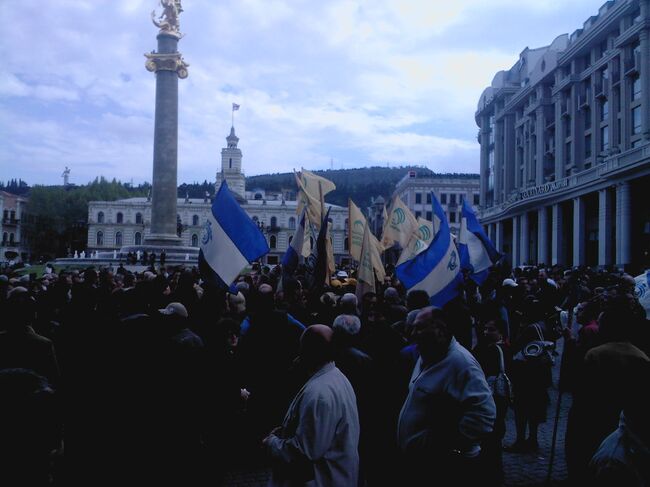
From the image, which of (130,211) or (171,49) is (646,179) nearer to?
(171,49)

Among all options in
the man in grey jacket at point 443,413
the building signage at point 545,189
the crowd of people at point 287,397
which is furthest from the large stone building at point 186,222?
the man in grey jacket at point 443,413

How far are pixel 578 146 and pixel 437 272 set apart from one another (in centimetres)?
4189

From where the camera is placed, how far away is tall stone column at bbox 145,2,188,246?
133 feet

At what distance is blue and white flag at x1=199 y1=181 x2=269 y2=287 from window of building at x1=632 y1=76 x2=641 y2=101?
36789mm

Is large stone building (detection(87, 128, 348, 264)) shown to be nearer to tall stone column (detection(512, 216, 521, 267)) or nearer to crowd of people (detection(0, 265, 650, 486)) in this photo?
tall stone column (detection(512, 216, 521, 267))

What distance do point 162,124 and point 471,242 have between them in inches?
1275

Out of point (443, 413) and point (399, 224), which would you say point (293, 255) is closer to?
point (399, 224)

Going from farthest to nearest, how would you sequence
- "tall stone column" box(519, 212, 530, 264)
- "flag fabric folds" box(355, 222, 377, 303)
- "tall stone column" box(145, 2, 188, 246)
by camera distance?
"tall stone column" box(519, 212, 530, 264) < "tall stone column" box(145, 2, 188, 246) < "flag fabric folds" box(355, 222, 377, 303)

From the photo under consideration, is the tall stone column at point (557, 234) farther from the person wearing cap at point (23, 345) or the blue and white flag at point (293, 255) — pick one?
the person wearing cap at point (23, 345)

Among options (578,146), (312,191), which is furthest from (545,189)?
(312,191)

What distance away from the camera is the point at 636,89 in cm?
3853

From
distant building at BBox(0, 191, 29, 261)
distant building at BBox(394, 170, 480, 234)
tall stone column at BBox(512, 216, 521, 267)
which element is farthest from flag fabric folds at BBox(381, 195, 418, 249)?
distant building at BBox(0, 191, 29, 261)

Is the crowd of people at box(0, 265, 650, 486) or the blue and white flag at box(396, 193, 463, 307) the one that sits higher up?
the blue and white flag at box(396, 193, 463, 307)

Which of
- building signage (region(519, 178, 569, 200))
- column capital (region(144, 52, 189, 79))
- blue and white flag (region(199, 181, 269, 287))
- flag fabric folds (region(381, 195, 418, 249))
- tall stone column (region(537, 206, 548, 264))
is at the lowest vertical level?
blue and white flag (region(199, 181, 269, 287))
